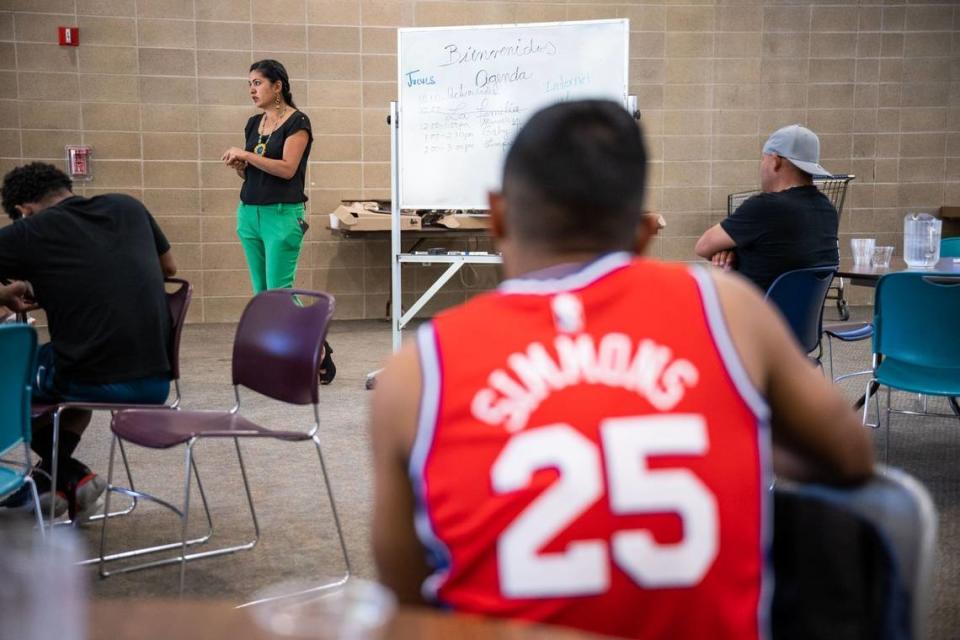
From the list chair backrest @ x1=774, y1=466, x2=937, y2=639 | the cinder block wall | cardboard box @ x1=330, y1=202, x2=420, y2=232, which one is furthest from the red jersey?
the cinder block wall

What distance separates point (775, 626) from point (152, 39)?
6.82 metres

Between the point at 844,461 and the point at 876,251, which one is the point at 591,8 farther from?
the point at 844,461

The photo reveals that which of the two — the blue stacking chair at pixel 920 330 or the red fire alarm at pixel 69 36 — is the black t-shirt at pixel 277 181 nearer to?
the red fire alarm at pixel 69 36

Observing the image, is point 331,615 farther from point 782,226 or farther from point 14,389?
point 782,226

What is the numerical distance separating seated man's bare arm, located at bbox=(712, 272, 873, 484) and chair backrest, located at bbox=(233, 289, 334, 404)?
1769mm

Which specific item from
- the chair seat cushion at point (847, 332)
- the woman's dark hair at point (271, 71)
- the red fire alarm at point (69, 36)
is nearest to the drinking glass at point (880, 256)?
the chair seat cushion at point (847, 332)

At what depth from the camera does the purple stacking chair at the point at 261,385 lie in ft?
8.54

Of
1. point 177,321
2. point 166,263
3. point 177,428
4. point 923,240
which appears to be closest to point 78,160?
point 166,263

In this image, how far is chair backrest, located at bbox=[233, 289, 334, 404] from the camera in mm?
2707

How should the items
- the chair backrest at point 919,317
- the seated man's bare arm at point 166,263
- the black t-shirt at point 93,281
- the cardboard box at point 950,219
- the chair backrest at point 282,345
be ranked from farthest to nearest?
the cardboard box at point 950,219 → the seated man's bare arm at point 166,263 → the chair backrest at point 919,317 → the black t-shirt at point 93,281 → the chair backrest at point 282,345

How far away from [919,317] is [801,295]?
38 centimetres

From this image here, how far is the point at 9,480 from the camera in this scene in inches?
86.2

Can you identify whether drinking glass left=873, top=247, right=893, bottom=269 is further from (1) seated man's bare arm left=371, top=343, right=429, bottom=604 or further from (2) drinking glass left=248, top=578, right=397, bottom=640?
(2) drinking glass left=248, top=578, right=397, bottom=640

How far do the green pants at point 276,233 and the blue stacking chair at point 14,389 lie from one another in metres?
2.79
